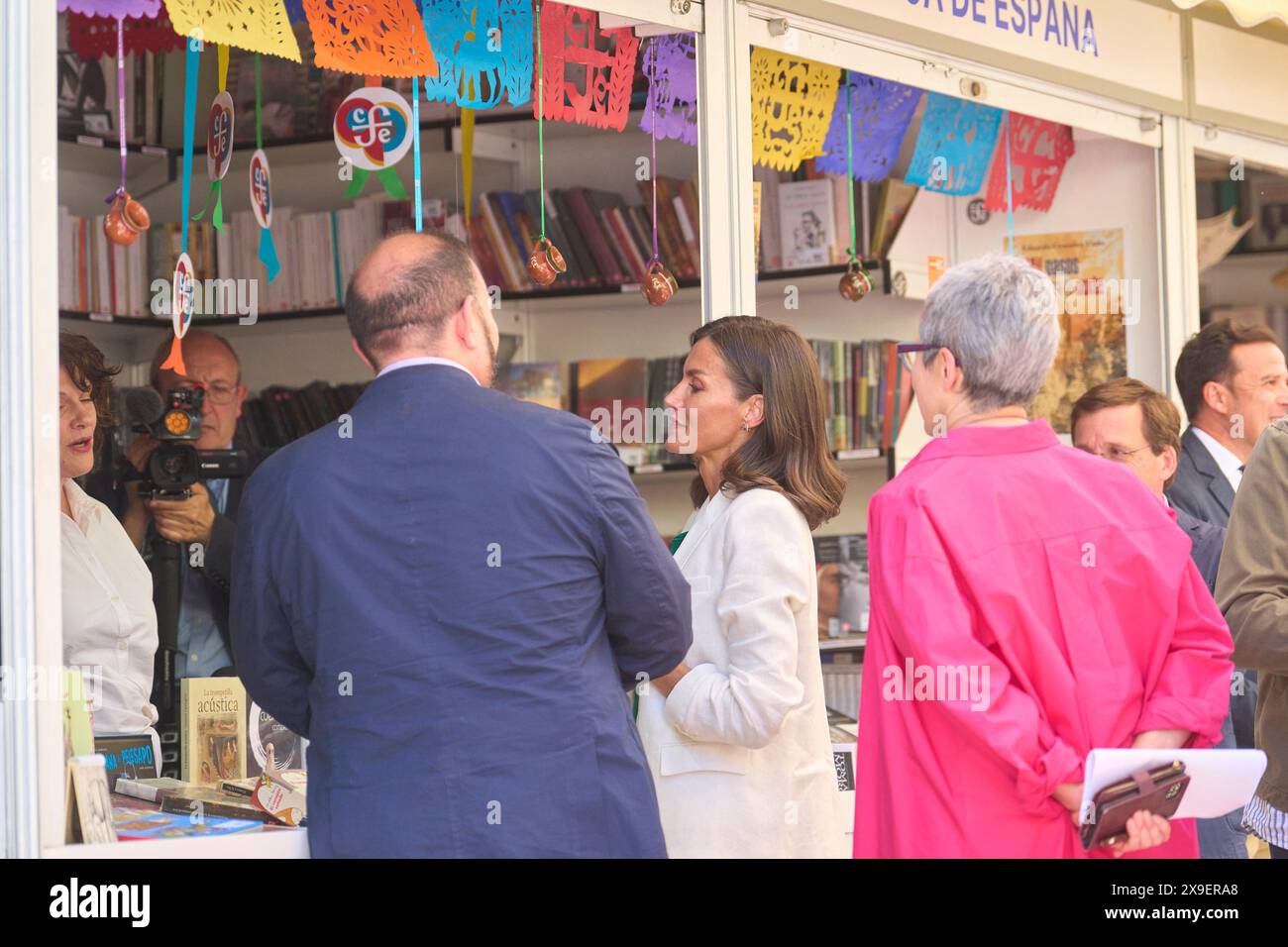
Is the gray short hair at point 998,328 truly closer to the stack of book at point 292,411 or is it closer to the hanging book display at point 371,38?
the hanging book display at point 371,38

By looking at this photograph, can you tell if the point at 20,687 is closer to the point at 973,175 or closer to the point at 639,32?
the point at 639,32

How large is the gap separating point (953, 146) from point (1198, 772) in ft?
9.91

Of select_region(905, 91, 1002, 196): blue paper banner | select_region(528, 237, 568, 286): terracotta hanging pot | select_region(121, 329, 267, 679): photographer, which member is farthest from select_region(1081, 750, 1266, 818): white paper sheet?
select_region(905, 91, 1002, 196): blue paper banner

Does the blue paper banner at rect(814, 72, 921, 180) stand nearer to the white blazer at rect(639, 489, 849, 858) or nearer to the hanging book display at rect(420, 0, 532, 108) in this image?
the hanging book display at rect(420, 0, 532, 108)

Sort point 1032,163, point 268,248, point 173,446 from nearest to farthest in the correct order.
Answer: point 173,446, point 268,248, point 1032,163

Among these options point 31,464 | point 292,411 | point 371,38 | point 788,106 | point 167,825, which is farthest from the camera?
point 292,411

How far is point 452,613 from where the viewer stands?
2.01 metres

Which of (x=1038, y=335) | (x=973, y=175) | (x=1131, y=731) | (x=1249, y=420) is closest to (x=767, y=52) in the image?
(x=973, y=175)

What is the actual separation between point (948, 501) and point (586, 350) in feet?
11.1

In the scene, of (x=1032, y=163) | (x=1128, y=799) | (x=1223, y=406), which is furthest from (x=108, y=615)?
(x=1032, y=163)

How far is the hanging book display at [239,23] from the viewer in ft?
→ 9.47

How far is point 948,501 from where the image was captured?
2035 millimetres

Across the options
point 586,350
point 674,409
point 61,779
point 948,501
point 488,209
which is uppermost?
point 488,209

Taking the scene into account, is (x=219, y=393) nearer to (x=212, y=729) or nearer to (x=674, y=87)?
(x=674, y=87)
